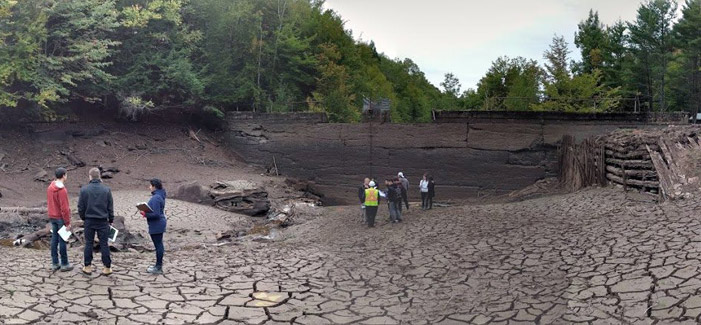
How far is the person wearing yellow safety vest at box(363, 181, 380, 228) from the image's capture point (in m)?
13.6

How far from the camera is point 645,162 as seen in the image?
12797mm

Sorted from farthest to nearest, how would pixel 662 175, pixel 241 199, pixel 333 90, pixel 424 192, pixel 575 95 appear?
pixel 333 90 → pixel 575 95 → pixel 241 199 → pixel 424 192 → pixel 662 175

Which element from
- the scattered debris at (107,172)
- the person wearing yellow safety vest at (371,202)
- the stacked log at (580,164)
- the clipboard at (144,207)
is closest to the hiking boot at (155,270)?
the clipboard at (144,207)

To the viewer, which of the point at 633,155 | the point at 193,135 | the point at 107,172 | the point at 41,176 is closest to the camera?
the point at 633,155

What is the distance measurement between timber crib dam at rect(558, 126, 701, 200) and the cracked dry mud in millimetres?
857

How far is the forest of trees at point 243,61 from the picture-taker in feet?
68.2

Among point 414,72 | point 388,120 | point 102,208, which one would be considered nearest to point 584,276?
point 102,208

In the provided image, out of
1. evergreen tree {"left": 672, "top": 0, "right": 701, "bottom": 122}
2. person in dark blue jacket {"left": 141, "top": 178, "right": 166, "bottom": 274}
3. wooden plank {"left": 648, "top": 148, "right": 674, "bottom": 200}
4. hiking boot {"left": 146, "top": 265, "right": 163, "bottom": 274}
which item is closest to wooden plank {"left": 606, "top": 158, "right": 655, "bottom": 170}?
wooden plank {"left": 648, "top": 148, "right": 674, "bottom": 200}

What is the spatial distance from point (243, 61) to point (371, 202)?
17.5m

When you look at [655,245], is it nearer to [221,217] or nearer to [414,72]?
[221,217]

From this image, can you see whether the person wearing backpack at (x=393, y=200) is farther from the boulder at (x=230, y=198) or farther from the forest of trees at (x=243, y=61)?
the forest of trees at (x=243, y=61)

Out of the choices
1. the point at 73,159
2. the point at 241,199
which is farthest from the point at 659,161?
the point at 73,159

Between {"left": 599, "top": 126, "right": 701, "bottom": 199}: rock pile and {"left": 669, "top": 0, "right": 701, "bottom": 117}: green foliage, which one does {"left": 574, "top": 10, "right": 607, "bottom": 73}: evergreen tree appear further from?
{"left": 599, "top": 126, "right": 701, "bottom": 199}: rock pile

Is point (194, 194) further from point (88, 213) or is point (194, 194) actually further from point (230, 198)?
point (88, 213)
